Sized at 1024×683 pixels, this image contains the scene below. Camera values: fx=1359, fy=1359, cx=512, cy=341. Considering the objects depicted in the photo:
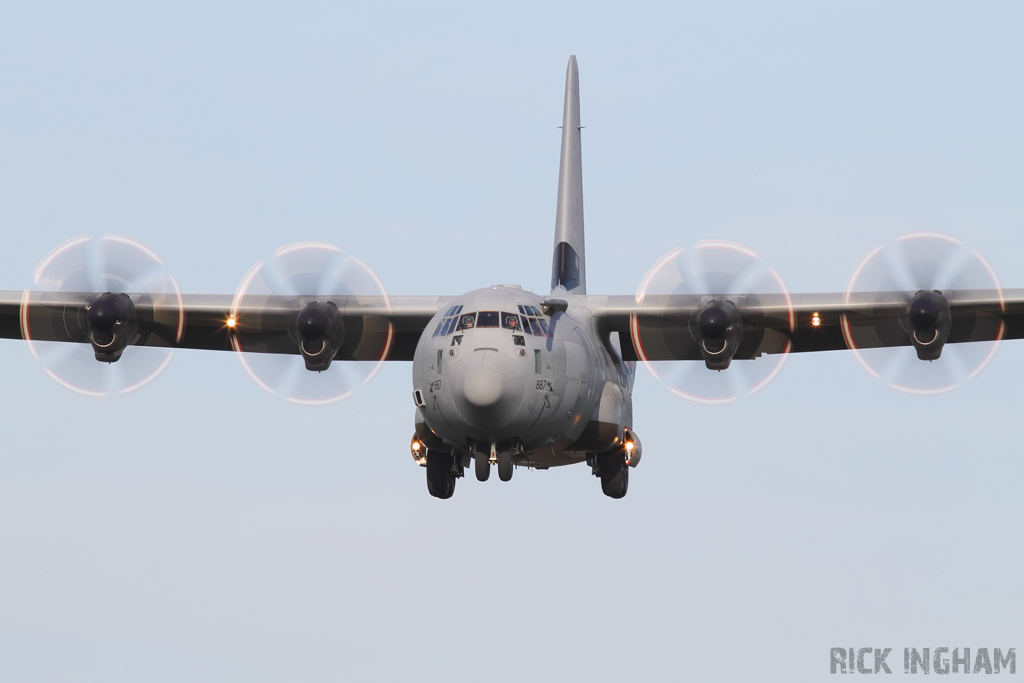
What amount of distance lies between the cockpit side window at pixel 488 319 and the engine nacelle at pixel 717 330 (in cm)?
473

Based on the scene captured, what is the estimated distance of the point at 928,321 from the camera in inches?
1085

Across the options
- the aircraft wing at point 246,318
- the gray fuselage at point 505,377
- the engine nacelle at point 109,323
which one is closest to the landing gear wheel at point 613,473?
the gray fuselage at point 505,377

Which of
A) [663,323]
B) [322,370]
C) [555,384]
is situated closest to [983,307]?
[663,323]

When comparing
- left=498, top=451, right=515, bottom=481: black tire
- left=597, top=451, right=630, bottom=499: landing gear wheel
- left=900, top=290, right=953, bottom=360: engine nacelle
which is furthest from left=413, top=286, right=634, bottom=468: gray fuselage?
left=900, top=290, right=953, bottom=360: engine nacelle

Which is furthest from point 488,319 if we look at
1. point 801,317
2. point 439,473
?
point 801,317

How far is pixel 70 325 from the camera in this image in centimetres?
3033

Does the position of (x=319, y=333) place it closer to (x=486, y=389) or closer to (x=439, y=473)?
(x=439, y=473)

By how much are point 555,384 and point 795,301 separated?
6.44 m

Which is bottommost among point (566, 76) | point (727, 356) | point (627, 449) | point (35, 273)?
point (627, 449)

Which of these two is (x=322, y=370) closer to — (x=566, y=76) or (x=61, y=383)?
(x=61, y=383)

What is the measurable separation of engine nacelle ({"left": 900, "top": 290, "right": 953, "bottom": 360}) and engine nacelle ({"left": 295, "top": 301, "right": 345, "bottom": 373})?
1199 centimetres

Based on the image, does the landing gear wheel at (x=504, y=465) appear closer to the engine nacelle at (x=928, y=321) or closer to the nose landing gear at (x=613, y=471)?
the nose landing gear at (x=613, y=471)

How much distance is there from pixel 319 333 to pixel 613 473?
22.8 ft

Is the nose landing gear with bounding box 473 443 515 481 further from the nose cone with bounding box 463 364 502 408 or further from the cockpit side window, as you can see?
the cockpit side window
